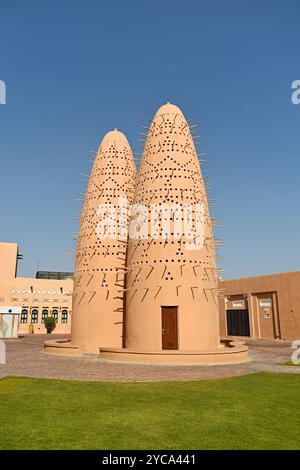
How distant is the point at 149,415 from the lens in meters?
7.44

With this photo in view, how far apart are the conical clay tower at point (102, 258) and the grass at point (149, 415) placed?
37.6 feet

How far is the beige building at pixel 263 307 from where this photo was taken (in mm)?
33031

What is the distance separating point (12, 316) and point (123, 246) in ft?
72.0

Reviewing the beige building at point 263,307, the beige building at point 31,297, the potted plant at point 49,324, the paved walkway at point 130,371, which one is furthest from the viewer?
the beige building at point 31,297

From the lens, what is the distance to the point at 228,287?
132 ft

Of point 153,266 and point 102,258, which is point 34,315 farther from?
point 153,266

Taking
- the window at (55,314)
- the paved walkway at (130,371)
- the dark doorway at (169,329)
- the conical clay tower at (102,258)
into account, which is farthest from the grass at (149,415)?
the window at (55,314)

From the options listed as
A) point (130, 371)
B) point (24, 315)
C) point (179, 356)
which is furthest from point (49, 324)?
point (130, 371)

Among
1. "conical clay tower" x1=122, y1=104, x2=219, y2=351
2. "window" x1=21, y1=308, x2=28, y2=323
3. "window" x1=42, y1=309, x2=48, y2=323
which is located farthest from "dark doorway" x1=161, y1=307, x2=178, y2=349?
"window" x1=21, y1=308, x2=28, y2=323

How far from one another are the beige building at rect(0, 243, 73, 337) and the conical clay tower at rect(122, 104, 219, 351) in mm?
32960

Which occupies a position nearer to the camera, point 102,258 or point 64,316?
point 102,258

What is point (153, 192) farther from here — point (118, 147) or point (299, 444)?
point (299, 444)

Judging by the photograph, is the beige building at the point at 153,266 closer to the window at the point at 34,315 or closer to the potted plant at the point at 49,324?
the potted plant at the point at 49,324

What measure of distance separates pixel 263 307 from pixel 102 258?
20397mm
